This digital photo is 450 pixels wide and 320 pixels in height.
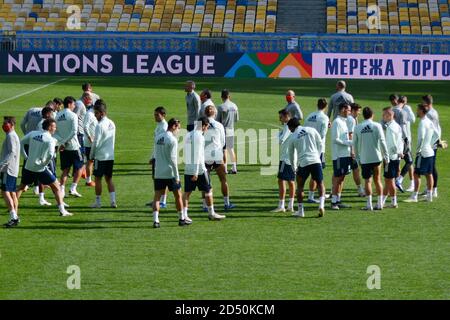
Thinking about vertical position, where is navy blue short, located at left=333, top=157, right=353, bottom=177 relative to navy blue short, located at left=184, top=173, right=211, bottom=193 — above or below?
A: above

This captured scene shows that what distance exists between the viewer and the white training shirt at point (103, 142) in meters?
22.0

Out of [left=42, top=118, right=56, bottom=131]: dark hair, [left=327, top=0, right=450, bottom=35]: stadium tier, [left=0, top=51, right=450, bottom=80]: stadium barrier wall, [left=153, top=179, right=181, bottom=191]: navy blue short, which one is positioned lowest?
[left=153, top=179, right=181, bottom=191]: navy blue short

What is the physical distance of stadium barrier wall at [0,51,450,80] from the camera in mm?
56031

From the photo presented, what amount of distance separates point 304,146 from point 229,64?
3590 cm

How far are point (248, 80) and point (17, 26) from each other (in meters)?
20.1

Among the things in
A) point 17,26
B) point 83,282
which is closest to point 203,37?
point 17,26

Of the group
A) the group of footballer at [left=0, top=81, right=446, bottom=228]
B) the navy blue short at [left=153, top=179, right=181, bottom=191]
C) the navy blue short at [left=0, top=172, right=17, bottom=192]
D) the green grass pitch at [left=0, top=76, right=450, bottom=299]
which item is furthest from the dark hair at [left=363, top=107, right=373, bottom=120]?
the navy blue short at [left=0, top=172, right=17, bottom=192]

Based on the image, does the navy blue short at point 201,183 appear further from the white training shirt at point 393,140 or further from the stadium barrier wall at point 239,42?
the stadium barrier wall at point 239,42

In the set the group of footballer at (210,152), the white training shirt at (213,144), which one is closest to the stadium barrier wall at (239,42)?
the group of footballer at (210,152)

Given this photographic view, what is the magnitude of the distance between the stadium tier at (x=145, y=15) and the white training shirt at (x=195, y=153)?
46163mm

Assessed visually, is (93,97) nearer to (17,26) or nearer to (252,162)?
(252,162)

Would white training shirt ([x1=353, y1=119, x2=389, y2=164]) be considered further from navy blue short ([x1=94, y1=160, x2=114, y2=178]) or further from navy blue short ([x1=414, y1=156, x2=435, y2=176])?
navy blue short ([x1=94, y1=160, x2=114, y2=178])

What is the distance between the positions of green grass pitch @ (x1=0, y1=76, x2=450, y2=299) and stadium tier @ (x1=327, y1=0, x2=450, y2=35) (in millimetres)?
39143
